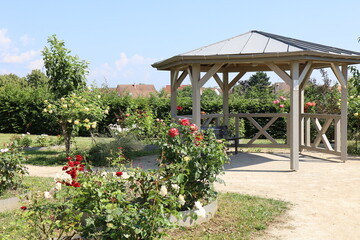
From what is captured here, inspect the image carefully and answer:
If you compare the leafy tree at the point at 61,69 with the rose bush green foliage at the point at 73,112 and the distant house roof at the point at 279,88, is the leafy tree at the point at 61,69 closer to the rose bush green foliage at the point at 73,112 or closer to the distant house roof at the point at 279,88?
the rose bush green foliage at the point at 73,112

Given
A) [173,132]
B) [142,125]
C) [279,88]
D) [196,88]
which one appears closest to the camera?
[173,132]

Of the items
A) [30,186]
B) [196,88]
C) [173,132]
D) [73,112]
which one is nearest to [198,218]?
[173,132]

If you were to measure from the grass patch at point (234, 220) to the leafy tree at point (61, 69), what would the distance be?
5345 millimetres

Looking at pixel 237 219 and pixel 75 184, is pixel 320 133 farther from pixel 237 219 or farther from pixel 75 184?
pixel 75 184

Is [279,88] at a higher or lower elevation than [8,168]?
higher

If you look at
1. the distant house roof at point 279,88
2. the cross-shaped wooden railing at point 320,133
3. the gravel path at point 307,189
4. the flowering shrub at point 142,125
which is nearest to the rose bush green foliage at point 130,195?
the gravel path at point 307,189

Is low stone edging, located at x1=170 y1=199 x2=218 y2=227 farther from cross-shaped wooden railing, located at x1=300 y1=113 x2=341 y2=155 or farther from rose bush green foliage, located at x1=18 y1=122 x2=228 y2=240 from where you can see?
cross-shaped wooden railing, located at x1=300 y1=113 x2=341 y2=155

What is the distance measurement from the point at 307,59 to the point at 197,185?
4.37 meters

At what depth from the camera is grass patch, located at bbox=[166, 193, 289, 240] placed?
15.0ft

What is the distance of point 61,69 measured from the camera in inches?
403

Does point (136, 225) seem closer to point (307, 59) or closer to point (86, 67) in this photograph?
point (307, 59)

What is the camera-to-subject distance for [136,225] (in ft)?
11.5

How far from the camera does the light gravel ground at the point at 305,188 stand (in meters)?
4.84

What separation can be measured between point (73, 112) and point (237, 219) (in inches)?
227
